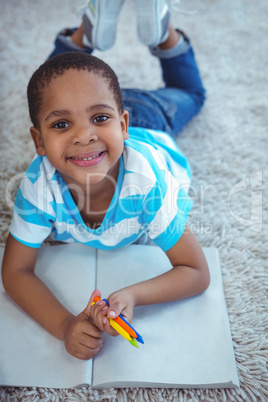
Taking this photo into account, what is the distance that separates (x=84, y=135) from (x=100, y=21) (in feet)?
1.63

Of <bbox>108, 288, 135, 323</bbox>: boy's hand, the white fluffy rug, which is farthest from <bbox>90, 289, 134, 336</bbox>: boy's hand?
the white fluffy rug

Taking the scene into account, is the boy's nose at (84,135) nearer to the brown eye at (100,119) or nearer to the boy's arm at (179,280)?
the brown eye at (100,119)

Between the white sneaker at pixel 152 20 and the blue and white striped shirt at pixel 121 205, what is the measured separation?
0.38m

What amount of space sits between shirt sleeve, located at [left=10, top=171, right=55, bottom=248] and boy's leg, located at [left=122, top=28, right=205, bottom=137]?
1.07ft

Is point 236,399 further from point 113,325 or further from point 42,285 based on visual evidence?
point 42,285

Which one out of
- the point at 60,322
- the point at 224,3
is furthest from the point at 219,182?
the point at 224,3

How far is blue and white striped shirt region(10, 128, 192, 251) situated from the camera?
730 mm

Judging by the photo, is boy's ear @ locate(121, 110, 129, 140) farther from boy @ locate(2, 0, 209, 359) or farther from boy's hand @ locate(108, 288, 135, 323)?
boy's hand @ locate(108, 288, 135, 323)

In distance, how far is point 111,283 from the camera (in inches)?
31.6

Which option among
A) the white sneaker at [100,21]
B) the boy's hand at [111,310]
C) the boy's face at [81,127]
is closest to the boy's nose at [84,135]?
the boy's face at [81,127]

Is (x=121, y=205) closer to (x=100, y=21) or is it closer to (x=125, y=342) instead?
(x=125, y=342)

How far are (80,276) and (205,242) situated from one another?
0.90 ft

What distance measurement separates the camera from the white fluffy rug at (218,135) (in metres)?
0.73

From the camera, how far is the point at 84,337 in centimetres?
67
